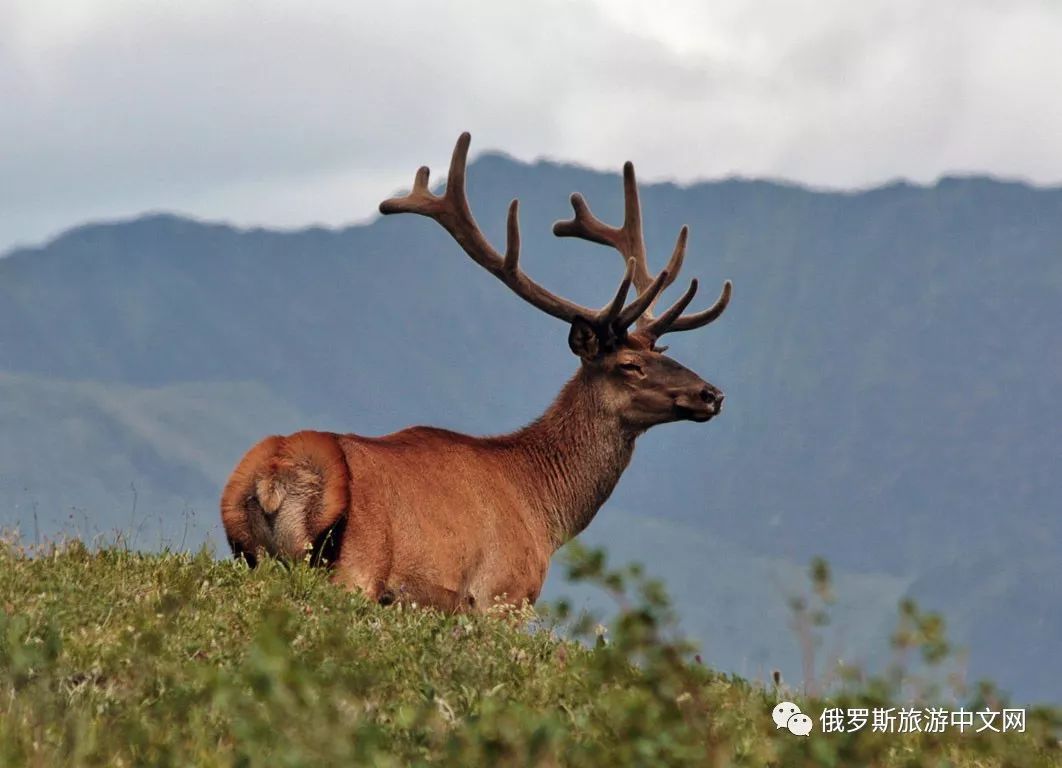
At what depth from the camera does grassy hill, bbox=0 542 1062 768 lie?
17.1 ft

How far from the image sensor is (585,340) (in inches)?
496

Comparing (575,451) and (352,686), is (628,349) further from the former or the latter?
(352,686)

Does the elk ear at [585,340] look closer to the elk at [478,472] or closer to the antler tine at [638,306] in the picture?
the elk at [478,472]

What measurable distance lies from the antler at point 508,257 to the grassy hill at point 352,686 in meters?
3.97

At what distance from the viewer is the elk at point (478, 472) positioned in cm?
974

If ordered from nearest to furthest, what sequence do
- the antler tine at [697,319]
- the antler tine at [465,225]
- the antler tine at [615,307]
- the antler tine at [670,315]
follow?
the antler tine at [615,307] → the antler tine at [670,315] → the antler tine at [465,225] → the antler tine at [697,319]

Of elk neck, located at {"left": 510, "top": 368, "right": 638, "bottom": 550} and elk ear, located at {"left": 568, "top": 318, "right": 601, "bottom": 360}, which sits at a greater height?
elk ear, located at {"left": 568, "top": 318, "right": 601, "bottom": 360}

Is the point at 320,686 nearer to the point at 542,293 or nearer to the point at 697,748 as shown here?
the point at 697,748

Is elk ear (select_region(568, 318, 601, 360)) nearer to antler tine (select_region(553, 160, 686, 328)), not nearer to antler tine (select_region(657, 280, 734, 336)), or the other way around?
antler tine (select_region(657, 280, 734, 336))

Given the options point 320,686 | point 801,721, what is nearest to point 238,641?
point 320,686

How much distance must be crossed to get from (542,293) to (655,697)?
7.91m

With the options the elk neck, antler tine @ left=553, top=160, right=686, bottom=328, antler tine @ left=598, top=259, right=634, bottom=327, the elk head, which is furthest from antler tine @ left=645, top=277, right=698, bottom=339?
antler tine @ left=553, top=160, right=686, bottom=328

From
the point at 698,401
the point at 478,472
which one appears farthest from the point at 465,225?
the point at 478,472

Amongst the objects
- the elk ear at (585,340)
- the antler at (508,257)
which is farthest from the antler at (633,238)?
the elk ear at (585,340)
